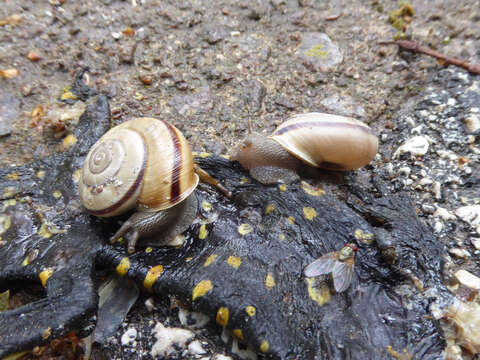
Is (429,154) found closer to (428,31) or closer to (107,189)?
(428,31)

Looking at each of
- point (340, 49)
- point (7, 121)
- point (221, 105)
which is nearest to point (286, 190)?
point (221, 105)

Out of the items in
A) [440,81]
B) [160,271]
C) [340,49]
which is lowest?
[160,271]

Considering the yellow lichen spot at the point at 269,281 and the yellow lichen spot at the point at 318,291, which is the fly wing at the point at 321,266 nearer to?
the yellow lichen spot at the point at 318,291

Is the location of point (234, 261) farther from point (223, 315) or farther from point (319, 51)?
point (319, 51)

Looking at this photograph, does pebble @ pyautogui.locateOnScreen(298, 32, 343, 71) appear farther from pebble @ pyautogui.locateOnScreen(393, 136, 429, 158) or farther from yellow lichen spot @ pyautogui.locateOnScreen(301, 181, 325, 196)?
yellow lichen spot @ pyautogui.locateOnScreen(301, 181, 325, 196)

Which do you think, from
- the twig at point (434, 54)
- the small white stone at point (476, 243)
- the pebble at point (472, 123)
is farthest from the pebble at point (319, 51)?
the small white stone at point (476, 243)

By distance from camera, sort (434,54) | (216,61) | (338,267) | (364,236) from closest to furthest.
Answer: (338,267) < (364,236) < (434,54) < (216,61)

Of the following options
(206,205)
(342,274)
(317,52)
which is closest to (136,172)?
(206,205)

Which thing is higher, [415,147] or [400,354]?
[415,147]
